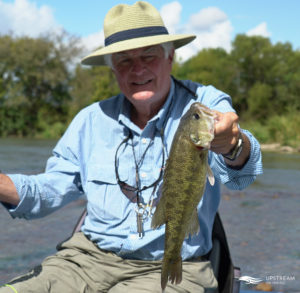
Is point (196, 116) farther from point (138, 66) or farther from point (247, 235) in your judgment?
point (247, 235)

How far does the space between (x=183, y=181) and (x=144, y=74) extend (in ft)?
3.58

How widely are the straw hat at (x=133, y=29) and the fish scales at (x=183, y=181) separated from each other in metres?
1.02

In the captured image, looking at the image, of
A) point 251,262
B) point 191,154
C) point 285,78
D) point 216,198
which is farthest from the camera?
point 285,78

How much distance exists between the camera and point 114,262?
3090mm

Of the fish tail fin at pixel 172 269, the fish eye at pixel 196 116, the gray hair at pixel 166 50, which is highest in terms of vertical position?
the gray hair at pixel 166 50

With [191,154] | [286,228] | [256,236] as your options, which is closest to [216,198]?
[191,154]

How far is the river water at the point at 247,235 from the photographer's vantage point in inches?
215

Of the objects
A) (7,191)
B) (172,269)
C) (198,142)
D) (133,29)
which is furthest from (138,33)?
(172,269)

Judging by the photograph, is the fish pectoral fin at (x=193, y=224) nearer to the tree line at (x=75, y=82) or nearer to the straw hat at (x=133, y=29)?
the straw hat at (x=133, y=29)

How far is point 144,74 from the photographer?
3.16 meters

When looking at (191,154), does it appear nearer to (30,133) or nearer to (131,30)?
(131,30)

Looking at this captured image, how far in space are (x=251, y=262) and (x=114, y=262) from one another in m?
3.16

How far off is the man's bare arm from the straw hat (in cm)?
110

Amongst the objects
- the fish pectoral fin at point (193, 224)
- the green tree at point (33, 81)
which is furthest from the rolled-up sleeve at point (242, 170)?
the green tree at point (33, 81)
